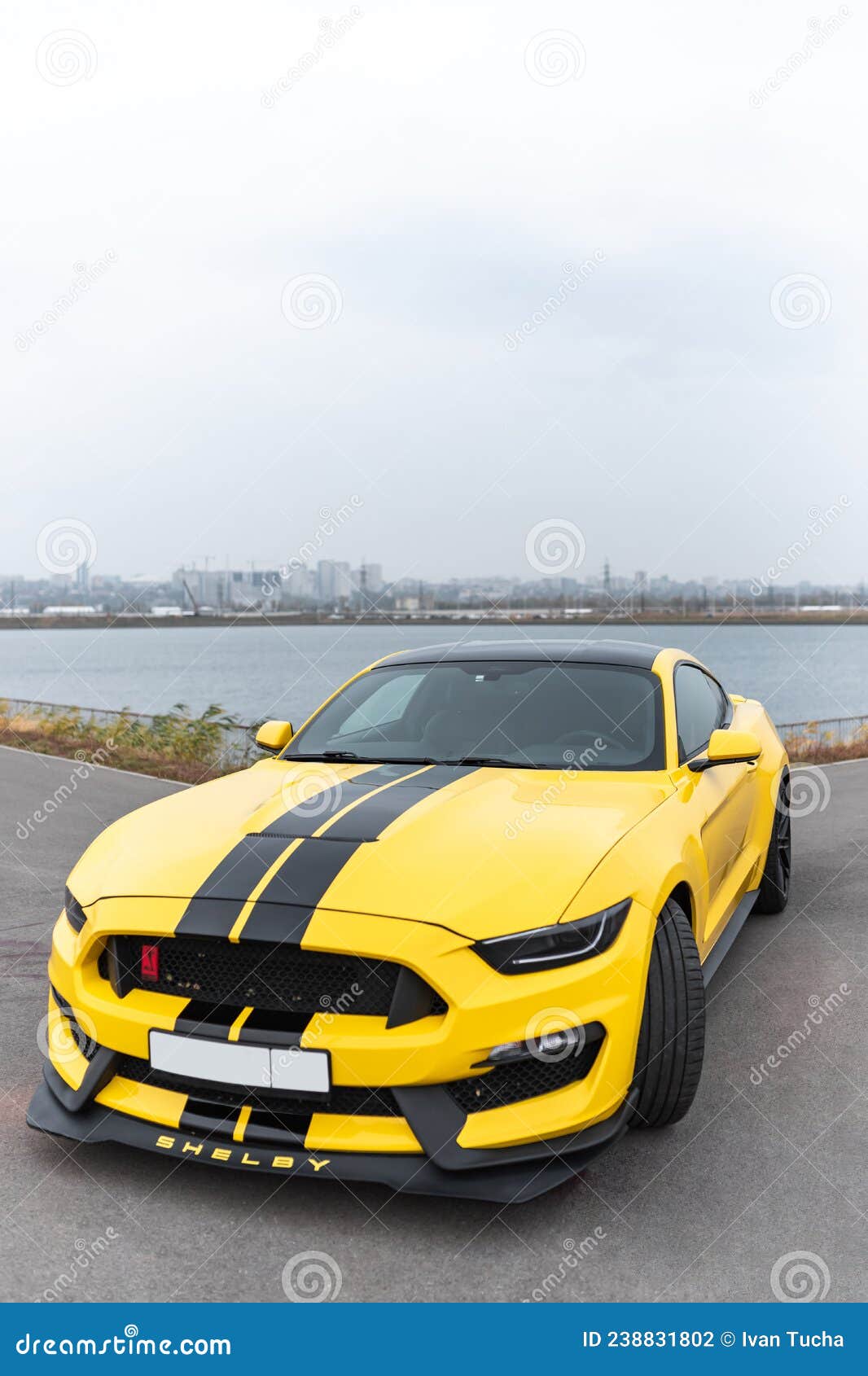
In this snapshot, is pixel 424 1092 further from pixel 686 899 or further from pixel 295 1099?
pixel 686 899

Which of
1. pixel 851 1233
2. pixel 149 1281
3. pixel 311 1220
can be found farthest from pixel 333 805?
pixel 851 1233

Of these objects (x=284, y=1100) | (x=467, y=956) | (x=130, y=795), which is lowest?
(x=130, y=795)

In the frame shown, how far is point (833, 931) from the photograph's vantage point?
5535 mm

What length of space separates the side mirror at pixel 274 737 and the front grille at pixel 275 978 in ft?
5.98

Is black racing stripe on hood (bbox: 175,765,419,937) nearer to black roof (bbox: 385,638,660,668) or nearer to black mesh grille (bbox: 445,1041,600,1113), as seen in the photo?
black mesh grille (bbox: 445,1041,600,1113)

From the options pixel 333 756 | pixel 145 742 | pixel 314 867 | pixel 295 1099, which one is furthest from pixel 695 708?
pixel 145 742

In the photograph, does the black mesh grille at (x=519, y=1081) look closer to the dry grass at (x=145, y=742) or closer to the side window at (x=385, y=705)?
the side window at (x=385, y=705)

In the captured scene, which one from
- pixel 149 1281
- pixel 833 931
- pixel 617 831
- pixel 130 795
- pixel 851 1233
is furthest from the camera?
pixel 130 795

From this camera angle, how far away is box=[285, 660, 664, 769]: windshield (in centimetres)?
419

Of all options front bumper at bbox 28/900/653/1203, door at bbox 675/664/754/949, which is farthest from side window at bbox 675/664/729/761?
front bumper at bbox 28/900/653/1203

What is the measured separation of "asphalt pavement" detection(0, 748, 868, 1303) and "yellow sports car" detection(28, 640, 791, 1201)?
172mm

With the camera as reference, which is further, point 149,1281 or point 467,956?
point 467,956
